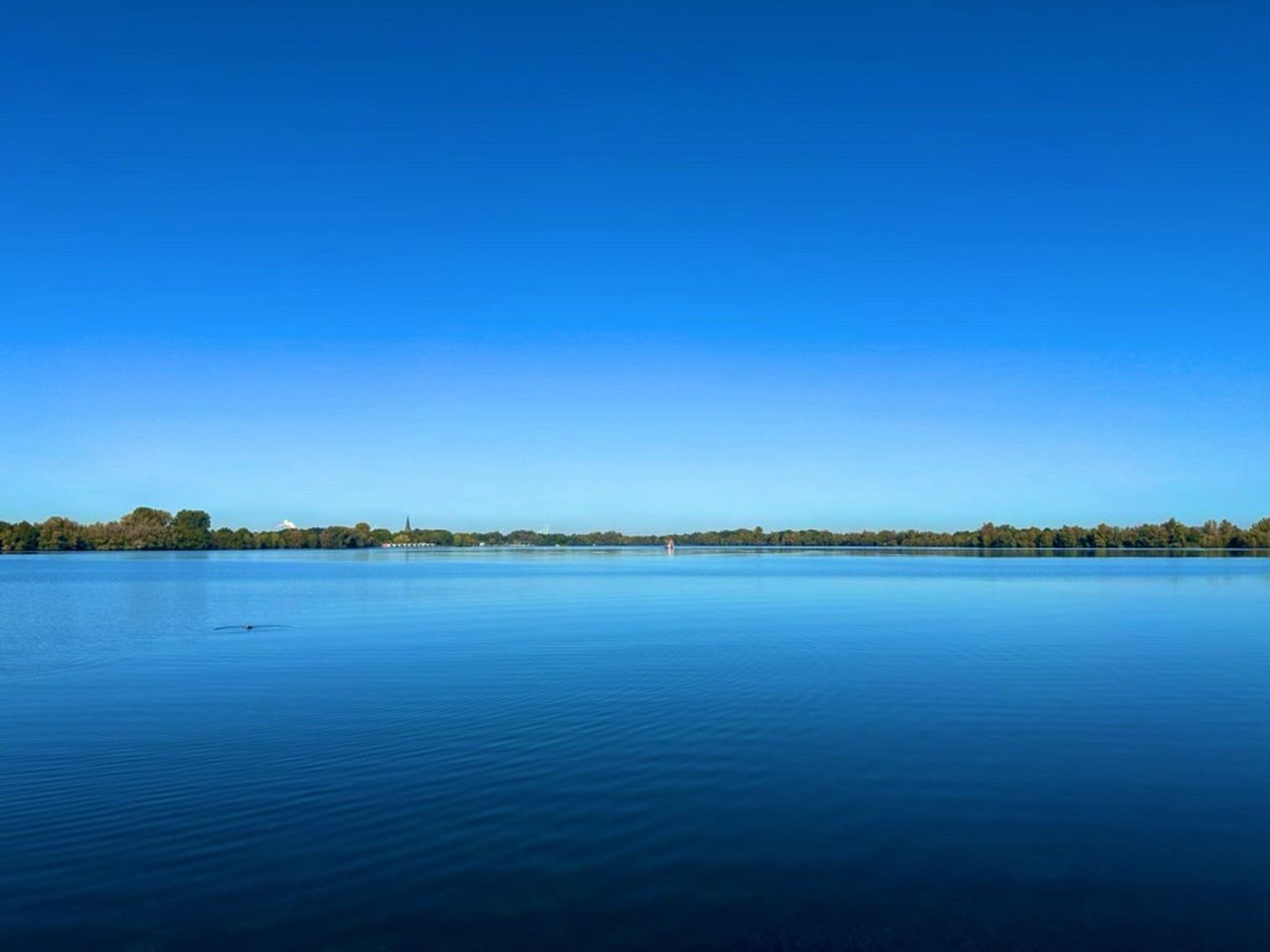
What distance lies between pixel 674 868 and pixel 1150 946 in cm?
433

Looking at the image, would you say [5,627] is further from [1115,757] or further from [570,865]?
[1115,757]

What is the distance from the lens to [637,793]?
11.1 m

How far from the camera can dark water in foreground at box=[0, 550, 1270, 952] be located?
769 centimetres

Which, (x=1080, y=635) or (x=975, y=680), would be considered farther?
(x=1080, y=635)

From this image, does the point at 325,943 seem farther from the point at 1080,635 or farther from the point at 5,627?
the point at 5,627

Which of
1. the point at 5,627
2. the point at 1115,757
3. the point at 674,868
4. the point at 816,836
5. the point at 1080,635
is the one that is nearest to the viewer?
the point at 674,868

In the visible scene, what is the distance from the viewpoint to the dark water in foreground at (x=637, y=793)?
7691 mm

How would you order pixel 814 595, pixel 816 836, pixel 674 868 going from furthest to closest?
pixel 814 595, pixel 816 836, pixel 674 868

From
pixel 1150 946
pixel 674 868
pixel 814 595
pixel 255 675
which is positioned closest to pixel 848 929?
pixel 674 868

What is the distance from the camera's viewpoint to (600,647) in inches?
990

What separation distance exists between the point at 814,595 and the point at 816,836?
37.3 m

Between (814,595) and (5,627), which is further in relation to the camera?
(814,595)

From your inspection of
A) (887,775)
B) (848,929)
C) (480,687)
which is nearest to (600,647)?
(480,687)

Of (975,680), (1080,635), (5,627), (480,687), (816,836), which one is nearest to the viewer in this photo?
(816,836)
